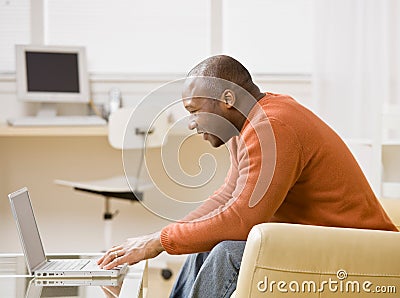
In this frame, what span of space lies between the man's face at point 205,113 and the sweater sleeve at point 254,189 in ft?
0.41

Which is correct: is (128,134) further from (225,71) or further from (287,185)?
(287,185)

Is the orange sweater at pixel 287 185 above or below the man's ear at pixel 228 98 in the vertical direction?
below

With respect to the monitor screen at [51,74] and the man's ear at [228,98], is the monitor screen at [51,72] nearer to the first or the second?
the monitor screen at [51,74]

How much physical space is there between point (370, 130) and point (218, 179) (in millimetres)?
889

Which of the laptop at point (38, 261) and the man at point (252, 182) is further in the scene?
the laptop at point (38, 261)

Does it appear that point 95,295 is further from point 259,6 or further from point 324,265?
point 259,6

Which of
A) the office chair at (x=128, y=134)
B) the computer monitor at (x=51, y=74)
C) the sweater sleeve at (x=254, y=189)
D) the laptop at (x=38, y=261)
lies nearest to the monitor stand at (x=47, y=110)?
the computer monitor at (x=51, y=74)

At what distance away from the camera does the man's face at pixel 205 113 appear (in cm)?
197

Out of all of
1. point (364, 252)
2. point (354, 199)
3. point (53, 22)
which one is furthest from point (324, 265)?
point (53, 22)

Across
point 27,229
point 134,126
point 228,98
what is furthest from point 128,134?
point 228,98

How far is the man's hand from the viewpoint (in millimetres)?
1944

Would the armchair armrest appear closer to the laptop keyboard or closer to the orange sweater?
Answer: the orange sweater

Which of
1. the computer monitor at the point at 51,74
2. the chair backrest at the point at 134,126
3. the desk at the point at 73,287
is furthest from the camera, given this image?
the computer monitor at the point at 51,74

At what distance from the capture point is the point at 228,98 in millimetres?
1983
